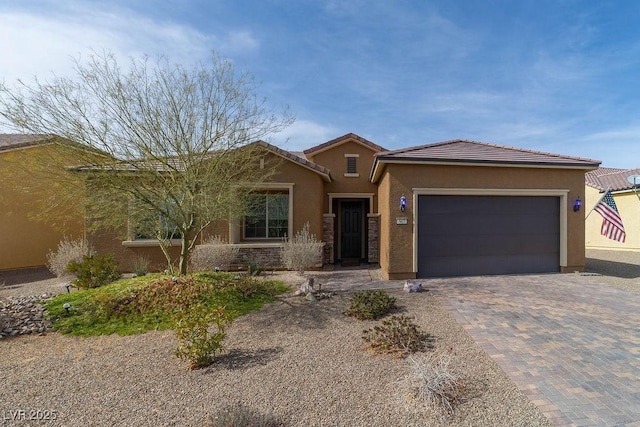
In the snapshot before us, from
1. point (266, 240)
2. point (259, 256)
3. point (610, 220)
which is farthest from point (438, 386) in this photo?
point (610, 220)

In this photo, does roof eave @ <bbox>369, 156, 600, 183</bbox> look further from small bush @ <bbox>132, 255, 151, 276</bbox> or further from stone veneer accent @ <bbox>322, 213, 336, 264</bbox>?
small bush @ <bbox>132, 255, 151, 276</bbox>

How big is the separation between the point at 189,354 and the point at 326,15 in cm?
1025

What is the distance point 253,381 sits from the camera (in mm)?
3820

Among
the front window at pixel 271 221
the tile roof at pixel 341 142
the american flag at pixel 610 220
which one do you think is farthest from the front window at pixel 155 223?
the american flag at pixel 610 220

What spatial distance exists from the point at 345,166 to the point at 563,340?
471 inches

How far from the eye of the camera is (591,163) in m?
9.59

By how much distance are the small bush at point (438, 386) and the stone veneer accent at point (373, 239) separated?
920 centimetres

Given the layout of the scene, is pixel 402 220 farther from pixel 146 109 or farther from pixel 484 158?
pixel 146 109

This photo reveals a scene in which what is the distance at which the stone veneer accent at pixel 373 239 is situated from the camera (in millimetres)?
12797

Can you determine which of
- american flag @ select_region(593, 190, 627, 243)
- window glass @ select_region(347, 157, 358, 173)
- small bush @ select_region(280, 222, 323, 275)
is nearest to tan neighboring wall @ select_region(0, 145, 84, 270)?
small bush @ select_region(280, 222, 323, 275)

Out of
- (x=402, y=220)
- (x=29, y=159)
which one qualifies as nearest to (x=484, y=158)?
(x=402, y=220)

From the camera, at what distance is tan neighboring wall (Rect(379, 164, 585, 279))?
925cm

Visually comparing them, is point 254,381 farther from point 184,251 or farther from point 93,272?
point 93,272

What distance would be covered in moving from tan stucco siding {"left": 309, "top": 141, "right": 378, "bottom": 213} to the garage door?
4810 millimetres
